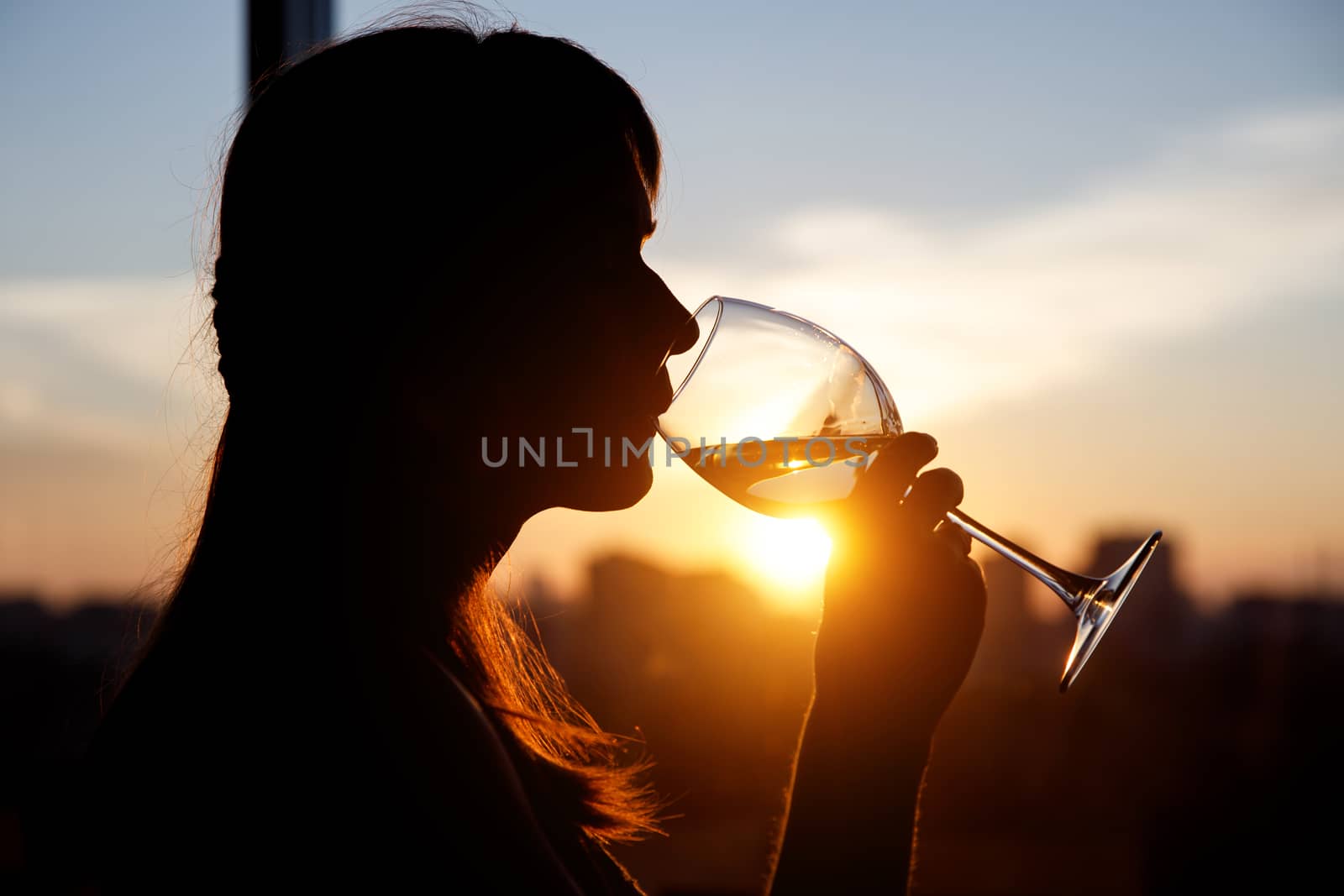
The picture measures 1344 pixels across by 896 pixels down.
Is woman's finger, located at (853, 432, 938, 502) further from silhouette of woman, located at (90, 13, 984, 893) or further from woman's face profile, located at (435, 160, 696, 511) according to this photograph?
woman's face profile, located at (435, 160, 696, 511)

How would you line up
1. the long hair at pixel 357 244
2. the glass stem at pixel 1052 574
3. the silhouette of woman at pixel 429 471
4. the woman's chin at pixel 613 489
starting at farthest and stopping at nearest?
the glass stem at pixel 1052 574 → the woman's chin at pixel 613 489 → the long hair at pixel 357 244 → the silhouette of woman at pixel 429 471

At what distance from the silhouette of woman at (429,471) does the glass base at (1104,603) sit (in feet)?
0.66

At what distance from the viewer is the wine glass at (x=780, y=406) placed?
0.88 meters

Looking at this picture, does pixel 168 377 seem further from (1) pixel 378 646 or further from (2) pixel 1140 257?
(2) pixel 1140 257

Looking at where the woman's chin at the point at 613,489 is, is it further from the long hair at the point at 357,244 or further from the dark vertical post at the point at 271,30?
the dark vertical post at the point at 271,30

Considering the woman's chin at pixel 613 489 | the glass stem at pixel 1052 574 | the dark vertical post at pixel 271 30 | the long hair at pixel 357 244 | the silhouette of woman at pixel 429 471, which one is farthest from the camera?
the dark vertical post at pixel 271 30

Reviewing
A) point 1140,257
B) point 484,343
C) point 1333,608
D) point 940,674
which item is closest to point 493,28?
point 484,343

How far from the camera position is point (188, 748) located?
59 centimetres

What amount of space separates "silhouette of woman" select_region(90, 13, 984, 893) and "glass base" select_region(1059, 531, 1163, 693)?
201mm

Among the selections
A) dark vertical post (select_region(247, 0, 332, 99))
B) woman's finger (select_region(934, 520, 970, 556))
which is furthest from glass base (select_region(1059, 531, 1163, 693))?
dark vertical post (select_region(247, 0, 332, 99))

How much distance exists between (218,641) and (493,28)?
0.61m

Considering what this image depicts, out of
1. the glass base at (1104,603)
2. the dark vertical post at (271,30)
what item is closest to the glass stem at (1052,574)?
the glass base at (1104,603)

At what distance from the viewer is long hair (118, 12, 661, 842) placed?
0.71 metres

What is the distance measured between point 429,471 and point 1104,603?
0.69 m
